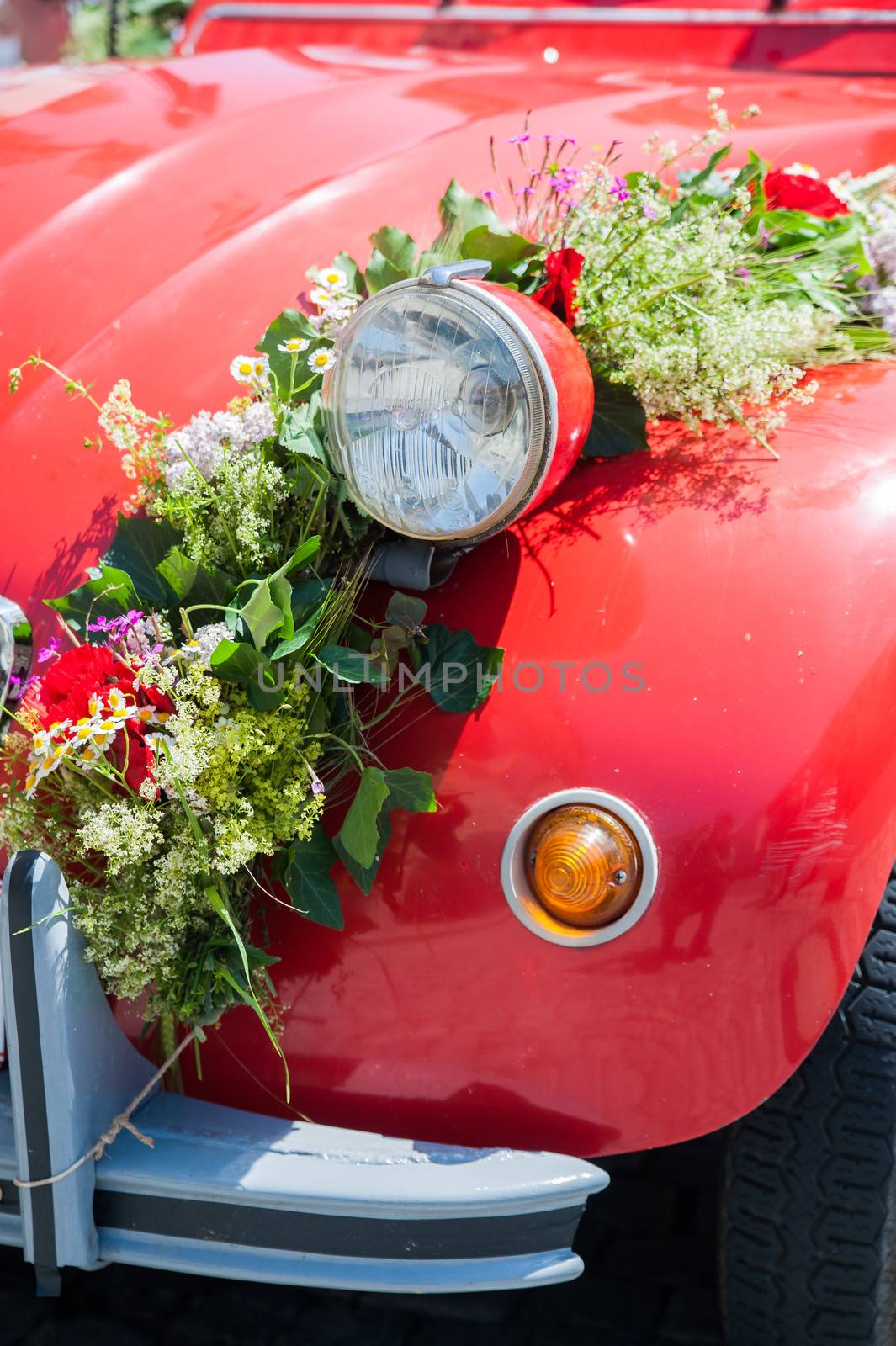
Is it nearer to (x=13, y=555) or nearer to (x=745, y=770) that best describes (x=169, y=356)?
(x=13, y=555)

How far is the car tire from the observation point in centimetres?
166

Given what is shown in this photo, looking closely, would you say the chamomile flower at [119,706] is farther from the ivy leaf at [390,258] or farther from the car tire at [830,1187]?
the car tire at [830,1187]

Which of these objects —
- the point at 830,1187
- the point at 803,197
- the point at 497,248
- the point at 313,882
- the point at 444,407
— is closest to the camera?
the point at 444,407

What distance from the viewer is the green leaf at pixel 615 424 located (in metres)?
1.72

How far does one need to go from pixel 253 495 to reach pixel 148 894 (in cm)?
50

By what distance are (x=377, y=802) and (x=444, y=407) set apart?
449 mm

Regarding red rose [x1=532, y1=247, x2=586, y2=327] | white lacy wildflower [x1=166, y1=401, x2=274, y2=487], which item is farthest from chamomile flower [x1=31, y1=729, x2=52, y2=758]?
red rose [x1=532, y1=247, x2=586, y2=327]

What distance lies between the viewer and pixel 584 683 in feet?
5.14

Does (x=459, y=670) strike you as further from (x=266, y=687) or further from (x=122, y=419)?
(x=122, y=419)

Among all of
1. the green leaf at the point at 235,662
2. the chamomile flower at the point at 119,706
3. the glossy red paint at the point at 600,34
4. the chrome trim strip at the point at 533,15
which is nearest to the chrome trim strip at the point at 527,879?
the green leaf at the point at 235,662

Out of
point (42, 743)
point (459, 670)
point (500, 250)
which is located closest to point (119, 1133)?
point (42, 743)

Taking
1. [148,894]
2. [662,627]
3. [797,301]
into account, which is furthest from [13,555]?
[797,301]

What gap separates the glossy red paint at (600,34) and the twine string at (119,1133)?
2256mm

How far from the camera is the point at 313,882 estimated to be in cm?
156
